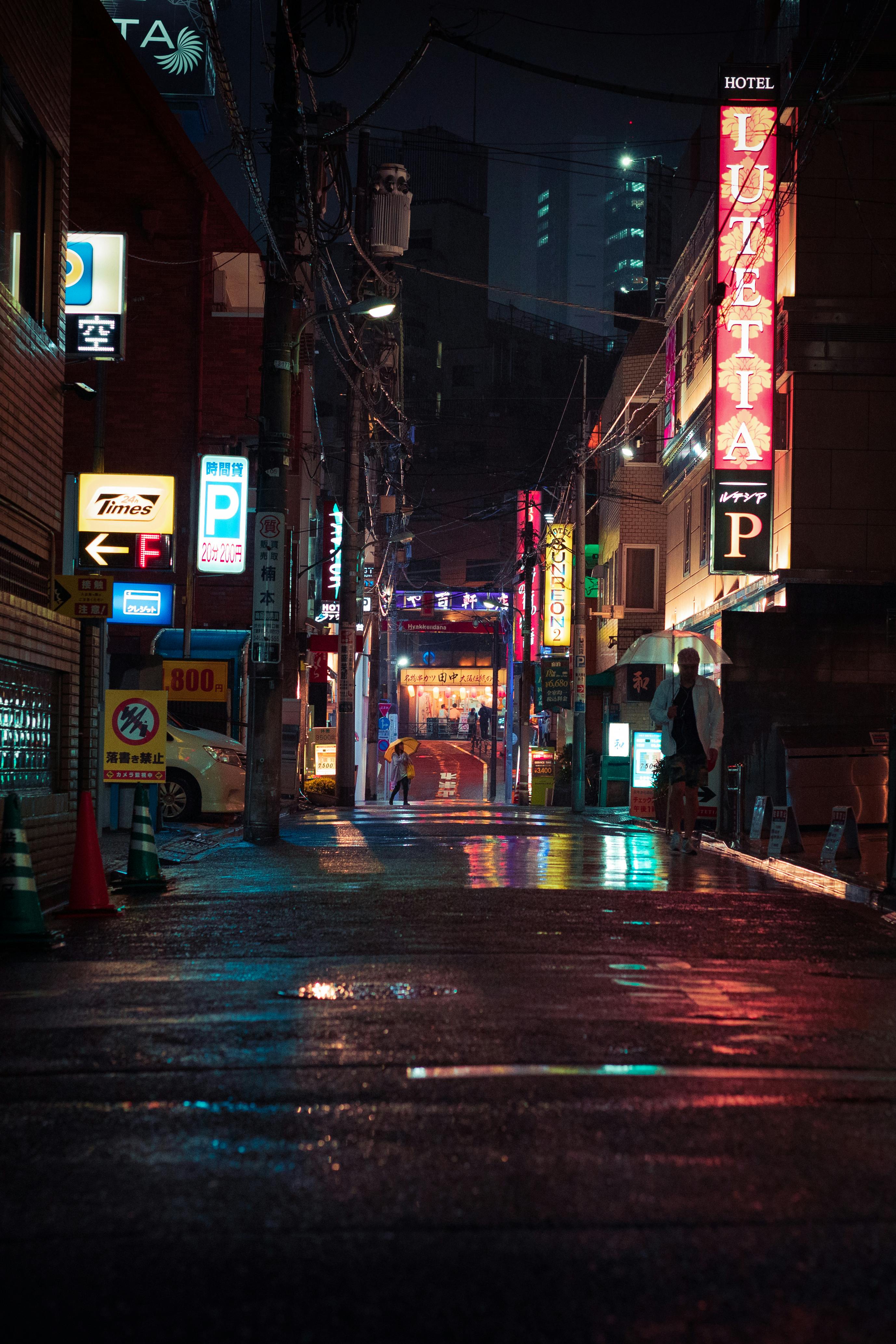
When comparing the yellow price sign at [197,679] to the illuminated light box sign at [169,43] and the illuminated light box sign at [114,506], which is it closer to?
the illuminated light box sign at [114,506]

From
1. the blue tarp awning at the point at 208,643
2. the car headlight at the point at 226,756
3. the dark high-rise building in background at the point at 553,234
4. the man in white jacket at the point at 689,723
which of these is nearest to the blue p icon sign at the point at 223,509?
the blue tarp awning at the point at 208,643

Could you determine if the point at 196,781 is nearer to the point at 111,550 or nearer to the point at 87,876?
the point at 111,550

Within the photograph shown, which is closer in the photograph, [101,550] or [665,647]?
[101,550]

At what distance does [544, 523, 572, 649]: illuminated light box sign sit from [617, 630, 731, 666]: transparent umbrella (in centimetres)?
1960

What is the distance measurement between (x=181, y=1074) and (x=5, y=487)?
7510 mm

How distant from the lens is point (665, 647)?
890 inches

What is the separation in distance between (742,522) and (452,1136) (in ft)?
62.2

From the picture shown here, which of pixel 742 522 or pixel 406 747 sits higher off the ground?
pixel 742 522

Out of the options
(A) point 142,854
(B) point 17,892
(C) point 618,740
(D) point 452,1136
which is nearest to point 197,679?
(A) point 142,854

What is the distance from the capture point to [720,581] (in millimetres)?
26734

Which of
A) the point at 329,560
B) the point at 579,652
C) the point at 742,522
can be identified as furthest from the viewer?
the point at 329,560

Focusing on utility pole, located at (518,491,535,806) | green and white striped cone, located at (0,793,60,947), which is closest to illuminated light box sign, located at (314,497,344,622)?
utility pole, located at (518,491,535,806)

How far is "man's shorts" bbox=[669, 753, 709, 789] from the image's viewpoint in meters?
14.2

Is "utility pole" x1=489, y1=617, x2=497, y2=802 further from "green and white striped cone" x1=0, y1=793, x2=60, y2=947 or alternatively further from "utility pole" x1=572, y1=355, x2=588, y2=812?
"green and white striped cone" x1=0, y1=793, x2=60, y2=947
